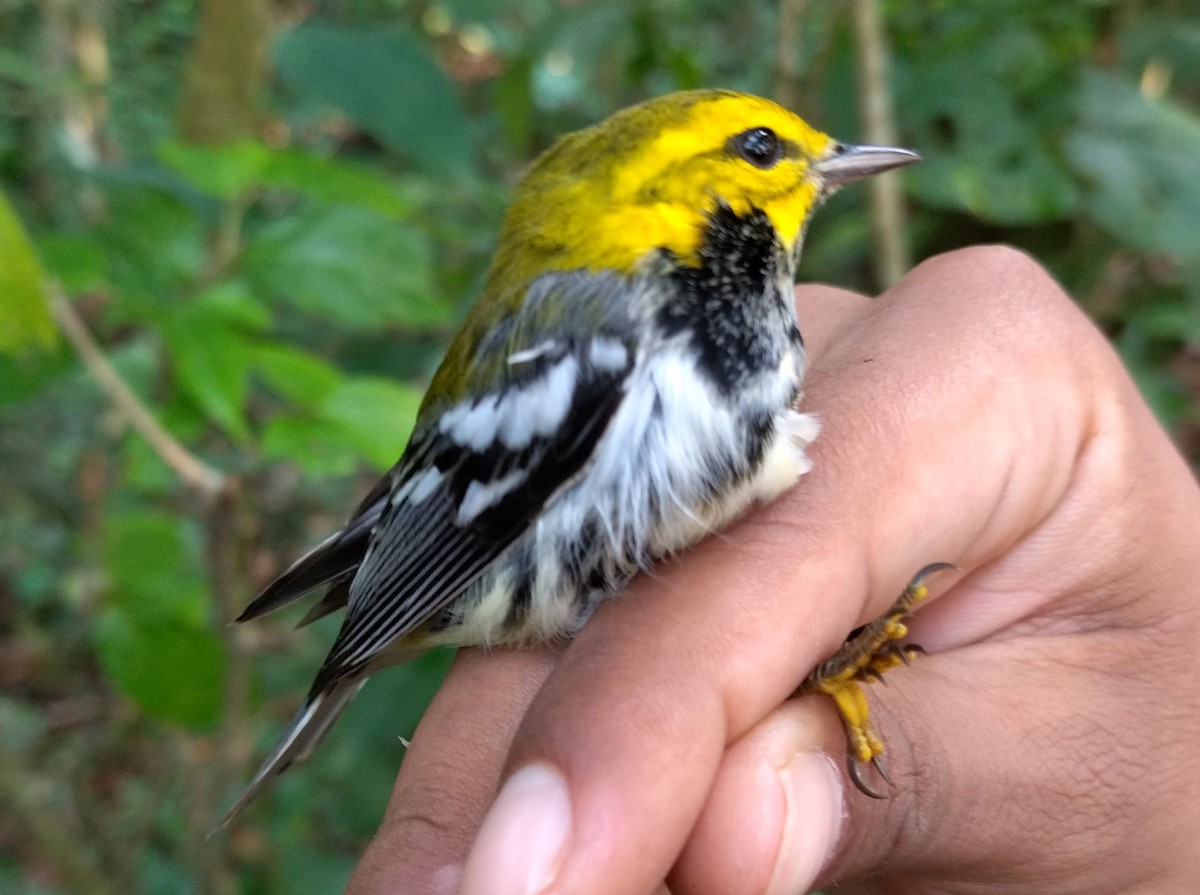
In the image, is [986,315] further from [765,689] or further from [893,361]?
[765,689]

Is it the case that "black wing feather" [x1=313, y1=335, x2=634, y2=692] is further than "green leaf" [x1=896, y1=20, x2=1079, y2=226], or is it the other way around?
"green leaf" [x1=896, y1=20, x2=1079, y2=226]

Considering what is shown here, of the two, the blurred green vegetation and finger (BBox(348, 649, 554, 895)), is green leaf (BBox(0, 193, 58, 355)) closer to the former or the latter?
the blurred green vegetation

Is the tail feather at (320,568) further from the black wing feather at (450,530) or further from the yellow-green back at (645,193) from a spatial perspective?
the yellow-green back at (645,193)

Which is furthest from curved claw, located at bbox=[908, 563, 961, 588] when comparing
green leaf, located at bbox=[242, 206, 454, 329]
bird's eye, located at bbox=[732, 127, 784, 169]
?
green leaf, located at bbox=[242, 206, 454, 329]

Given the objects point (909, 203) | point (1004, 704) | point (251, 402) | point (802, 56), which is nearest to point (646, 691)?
point (1004, 704)

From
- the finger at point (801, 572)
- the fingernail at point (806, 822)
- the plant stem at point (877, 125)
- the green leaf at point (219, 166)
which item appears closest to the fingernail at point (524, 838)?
the finger at point (801, 572)
